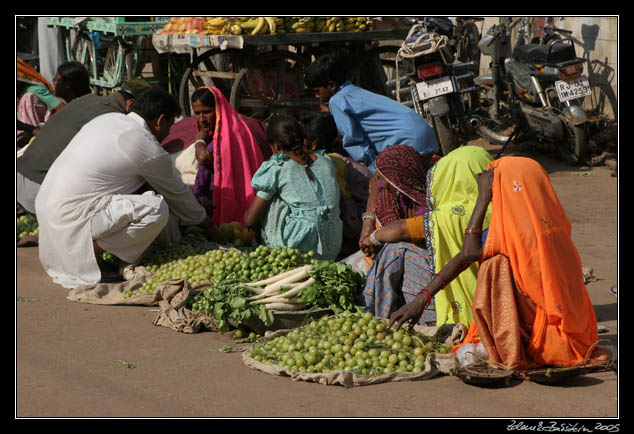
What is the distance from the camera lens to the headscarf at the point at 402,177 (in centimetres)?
483

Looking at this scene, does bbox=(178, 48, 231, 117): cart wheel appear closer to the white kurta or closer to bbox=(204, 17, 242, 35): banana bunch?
bbox=(204, 17, 242, 35): banana bunch

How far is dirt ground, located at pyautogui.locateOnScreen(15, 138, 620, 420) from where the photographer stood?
3.55 m

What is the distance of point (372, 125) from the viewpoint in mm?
7230

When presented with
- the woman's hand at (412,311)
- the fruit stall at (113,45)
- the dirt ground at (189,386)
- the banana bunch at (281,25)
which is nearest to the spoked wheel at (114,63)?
the fruit stall at (113,45)

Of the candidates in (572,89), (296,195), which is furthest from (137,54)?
(296,195)

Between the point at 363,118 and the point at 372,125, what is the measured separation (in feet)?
0.34

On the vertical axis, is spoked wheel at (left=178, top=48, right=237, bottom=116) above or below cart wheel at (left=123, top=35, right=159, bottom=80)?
below

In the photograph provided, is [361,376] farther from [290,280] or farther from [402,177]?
[402,177]

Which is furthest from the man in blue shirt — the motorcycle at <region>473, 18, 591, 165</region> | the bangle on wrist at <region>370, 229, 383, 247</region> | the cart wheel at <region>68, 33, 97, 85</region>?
the cart wheel at <region>68, 33, 97, 85</region>

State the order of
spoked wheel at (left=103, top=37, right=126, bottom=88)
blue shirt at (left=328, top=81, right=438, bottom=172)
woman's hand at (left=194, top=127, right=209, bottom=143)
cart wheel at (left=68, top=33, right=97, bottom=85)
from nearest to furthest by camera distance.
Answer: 1. woman's hand at (left=194, top=127, right=209, bottom=143)
2. blue shirt at (left=328, top=81, right=438, bottom=172)
3. spoked wheel at (left=103, top=37, right=126, bottom=88)
4. cart wheel at (left=68, top=33, right=97, bottom=85)

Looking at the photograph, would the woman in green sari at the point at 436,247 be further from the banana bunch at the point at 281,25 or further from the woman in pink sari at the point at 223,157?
the banana bunch at the point at 281,25

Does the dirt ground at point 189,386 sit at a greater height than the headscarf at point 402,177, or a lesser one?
lesser

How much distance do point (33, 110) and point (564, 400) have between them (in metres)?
6.58

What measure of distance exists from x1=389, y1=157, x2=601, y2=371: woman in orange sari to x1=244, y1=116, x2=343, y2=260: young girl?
2.10 meters
